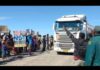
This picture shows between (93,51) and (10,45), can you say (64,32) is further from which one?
(93,51)

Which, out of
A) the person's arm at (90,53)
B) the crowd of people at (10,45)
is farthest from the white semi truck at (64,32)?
the person's arm at (90,53)

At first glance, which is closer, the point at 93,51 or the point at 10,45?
the point at 93,51

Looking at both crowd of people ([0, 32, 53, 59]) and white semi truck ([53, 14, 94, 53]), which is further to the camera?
white semi truck ([53, 14, 94, 53])

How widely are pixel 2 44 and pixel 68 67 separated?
704cm

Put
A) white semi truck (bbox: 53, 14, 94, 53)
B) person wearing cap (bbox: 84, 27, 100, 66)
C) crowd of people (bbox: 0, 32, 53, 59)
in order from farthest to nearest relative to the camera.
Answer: white semi truck (bbox: 53, 14, 94, 53), crowd of people (bbox: 0, 32, 53, 59), person wearing cap (bbox: 84, 27, 100, 66)

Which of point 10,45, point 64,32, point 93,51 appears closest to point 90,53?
point 93,51

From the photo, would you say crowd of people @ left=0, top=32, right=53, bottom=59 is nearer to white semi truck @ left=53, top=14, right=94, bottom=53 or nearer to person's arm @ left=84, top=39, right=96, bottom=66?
white semi truck @ left=53, top=14, right=94, bottom=53

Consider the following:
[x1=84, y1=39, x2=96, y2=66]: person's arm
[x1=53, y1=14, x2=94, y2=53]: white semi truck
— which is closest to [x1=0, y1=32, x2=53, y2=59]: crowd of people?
[x1=53, y1=14, x2=94, y2=53]: white semi truck

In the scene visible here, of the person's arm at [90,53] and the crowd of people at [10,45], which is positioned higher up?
the person's arm at [90,53]

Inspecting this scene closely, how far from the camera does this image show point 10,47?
9.48 meters

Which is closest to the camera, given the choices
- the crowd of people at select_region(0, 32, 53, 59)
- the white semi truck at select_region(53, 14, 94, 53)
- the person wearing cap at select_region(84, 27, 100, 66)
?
the person wearing cap at select_region(84, 27, 100, 66)

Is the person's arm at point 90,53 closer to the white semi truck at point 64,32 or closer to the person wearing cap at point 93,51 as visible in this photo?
the person wearing cap at point 93,51
